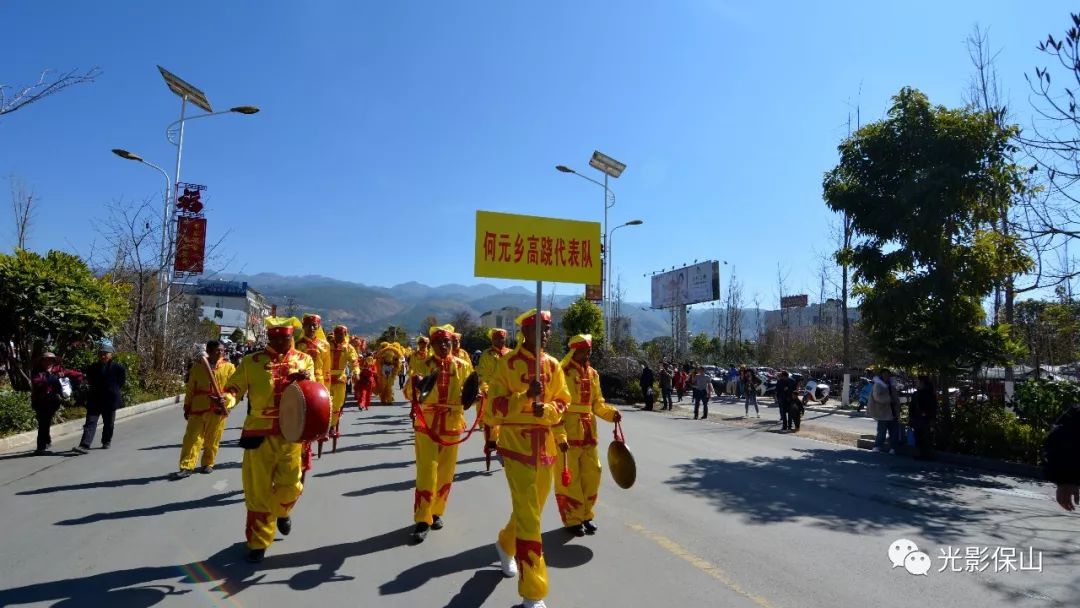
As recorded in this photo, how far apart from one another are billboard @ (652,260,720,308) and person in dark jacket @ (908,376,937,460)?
2822 centimetres

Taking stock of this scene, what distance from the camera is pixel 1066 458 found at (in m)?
3.93

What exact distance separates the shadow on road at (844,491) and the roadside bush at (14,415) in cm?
1050

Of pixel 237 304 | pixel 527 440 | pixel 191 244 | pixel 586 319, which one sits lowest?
pixel 527 440

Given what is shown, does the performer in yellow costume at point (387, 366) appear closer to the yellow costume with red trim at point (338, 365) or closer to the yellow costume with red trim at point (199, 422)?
the yellow costume with red trim at point (338, 365)

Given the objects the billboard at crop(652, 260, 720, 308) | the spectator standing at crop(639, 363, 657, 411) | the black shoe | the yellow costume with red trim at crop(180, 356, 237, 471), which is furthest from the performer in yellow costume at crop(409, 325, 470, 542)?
the billboard at crop(652, 260, 720, 308)

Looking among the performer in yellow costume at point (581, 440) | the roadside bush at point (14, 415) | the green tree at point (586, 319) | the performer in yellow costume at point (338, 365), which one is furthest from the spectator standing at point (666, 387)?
the roadside bush at point (14, 415)

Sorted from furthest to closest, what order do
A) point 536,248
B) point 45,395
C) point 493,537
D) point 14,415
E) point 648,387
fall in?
point 648,387
point 14,415
point 45,395
point 493,537
point 536,248

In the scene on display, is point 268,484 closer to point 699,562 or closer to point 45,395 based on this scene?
point 699,562

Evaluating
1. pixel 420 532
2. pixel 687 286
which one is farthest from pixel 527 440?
pixel 687 286

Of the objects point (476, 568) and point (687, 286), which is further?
point (687, 286)

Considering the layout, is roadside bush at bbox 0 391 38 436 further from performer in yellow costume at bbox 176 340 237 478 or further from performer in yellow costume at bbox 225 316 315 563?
performer in yellow costume at bbox 225 316 315 563

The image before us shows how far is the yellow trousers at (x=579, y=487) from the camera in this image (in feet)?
18.4

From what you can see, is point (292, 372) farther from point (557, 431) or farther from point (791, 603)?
point (791, 603)

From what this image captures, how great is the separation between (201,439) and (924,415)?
12040 mm
